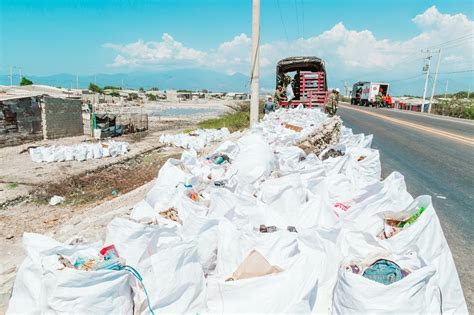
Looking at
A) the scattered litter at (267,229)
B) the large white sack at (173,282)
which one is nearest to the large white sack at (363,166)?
the scattered litter at (267,229)

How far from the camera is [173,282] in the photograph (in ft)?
5.91

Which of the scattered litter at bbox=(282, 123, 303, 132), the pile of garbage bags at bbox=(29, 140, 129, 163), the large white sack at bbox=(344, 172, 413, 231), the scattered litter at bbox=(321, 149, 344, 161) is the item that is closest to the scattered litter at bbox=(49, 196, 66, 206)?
the pile of garbage bags at bbox=(29, 140, 129, 163)

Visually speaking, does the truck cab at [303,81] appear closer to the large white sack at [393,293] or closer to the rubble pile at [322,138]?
the rubble pile at [322,138]

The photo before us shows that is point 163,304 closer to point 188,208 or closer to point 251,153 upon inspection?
point 188,208

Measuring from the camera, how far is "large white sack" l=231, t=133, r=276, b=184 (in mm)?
3428

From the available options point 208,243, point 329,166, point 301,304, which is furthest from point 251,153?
point 301,304

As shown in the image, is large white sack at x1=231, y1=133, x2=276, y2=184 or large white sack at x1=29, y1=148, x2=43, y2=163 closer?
large white sack at x1=231, y1=133, x2=276, y2=184

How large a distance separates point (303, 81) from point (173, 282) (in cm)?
1152

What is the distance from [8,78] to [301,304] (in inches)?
1871

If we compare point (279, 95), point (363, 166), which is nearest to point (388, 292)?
point (363, 166)

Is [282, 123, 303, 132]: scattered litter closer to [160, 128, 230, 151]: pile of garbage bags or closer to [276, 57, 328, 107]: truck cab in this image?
[160, 128, 230, 151]: pile of garbage bags

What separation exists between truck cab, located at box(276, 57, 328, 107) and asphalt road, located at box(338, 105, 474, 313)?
2613 mm

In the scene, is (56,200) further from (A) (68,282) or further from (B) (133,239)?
(A) (68,282)

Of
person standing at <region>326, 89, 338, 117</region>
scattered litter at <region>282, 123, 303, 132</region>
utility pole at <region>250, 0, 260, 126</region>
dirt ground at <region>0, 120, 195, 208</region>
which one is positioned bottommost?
dirt ground at <region>0, 120, 195, 208</region>
